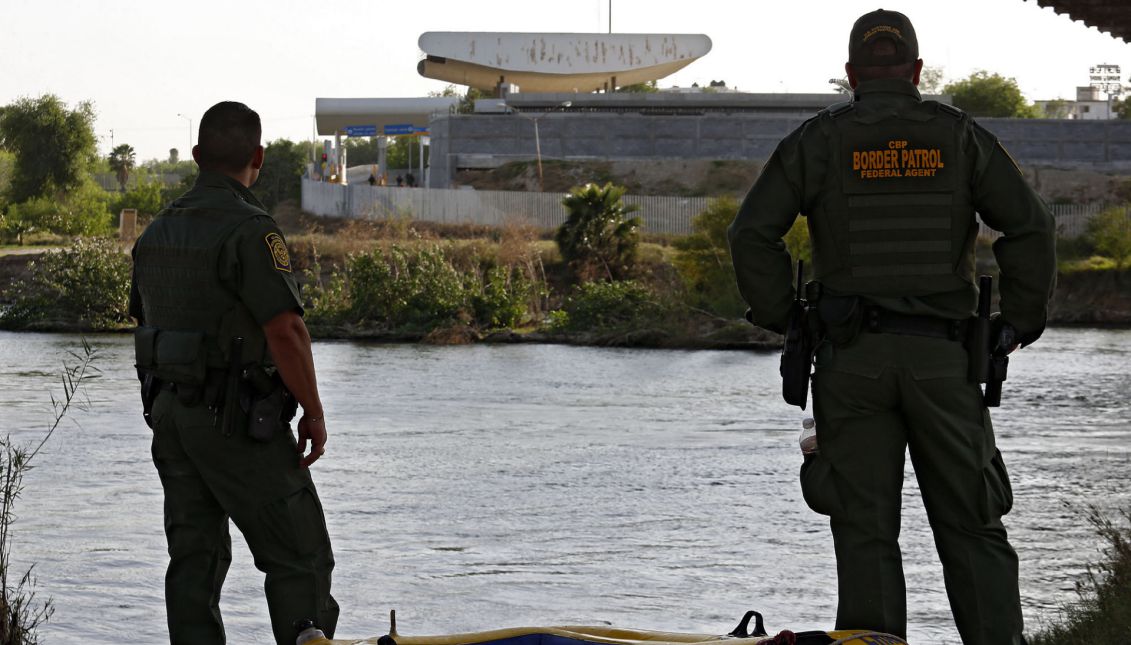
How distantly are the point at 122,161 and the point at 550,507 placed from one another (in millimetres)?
111411

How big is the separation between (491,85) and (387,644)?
8332cm

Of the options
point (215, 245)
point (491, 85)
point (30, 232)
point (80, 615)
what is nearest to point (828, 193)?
point (215, 245)

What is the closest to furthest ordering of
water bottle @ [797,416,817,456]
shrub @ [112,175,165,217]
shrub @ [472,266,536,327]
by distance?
1. water bottle @ [797,416,817,456]
2. shrub @ [472,266,536,327]
3. shrub @ [112,175,165,217]

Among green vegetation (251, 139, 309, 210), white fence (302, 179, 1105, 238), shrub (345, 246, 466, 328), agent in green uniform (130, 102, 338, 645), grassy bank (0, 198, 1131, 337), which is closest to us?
agent in green uniform (130, 102, 338, 645)

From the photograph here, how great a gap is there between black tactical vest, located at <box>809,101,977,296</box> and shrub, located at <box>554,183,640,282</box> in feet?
93.8

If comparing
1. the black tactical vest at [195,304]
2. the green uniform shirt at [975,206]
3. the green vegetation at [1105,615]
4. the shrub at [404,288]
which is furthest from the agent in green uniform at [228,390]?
the shrub at [404,288]

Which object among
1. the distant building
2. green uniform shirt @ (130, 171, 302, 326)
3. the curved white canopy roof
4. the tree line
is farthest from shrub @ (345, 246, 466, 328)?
the distant building

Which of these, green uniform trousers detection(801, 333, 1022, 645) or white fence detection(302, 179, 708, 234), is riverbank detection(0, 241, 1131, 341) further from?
green uniform trousers detection(801, 333, 1022, 645)

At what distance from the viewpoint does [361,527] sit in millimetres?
9656

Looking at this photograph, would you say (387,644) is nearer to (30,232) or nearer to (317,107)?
(30,232)

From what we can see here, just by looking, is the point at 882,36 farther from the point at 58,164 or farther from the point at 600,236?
the point at 58,164

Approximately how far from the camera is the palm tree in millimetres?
115375

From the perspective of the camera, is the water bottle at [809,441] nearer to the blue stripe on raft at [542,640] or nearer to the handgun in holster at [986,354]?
the handgun in holster at [986,354]

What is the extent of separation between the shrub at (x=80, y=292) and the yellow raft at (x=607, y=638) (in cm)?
2581
